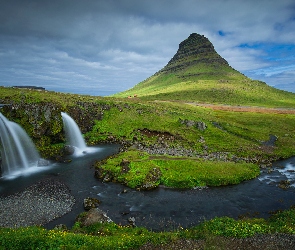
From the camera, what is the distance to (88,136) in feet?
219

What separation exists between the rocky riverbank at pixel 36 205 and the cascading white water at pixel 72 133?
22.8 meters

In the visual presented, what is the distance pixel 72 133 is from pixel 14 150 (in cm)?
1685

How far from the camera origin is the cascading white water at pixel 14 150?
45.4 meters

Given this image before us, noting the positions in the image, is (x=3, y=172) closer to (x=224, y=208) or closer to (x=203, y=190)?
(x=203, y=190)

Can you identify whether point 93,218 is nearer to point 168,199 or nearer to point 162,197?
point 162,197

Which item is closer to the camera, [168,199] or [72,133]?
[168,199]

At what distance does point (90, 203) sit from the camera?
3259cm

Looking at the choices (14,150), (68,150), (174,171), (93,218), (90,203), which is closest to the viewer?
(93,218)

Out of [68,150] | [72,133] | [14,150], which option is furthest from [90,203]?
[72,133]

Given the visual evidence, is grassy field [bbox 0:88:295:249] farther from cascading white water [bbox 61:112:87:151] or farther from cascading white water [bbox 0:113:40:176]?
cascading white water [bbox 0:113:40:176]

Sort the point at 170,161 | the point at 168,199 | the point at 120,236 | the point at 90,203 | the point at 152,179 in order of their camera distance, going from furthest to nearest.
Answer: the point at 170,161 → the point at 152,179 → the point at 168,199 → the point at 90,203 → the point at 120,236

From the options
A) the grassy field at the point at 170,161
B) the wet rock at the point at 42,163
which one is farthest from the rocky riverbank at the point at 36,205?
the wet rock at the point at 42,163

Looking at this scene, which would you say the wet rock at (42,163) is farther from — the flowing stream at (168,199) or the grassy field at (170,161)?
the grassy field at (170,161)

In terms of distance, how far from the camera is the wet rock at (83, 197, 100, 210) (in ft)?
105
